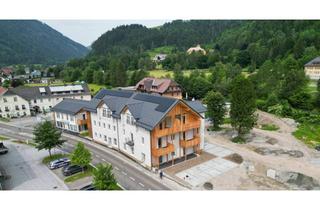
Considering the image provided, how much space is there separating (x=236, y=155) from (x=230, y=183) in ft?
28.2

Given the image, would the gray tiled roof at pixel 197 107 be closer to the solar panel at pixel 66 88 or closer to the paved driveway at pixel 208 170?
the paved driveway at pixel 208 170

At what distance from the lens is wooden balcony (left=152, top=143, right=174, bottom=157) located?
1163 inches

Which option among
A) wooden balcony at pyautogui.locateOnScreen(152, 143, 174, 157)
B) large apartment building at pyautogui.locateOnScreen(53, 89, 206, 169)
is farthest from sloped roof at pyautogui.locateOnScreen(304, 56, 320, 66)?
wooden balcony at pyautogui.locateOnScreen(152, 143, 174, 157)

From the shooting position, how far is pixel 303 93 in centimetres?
5944

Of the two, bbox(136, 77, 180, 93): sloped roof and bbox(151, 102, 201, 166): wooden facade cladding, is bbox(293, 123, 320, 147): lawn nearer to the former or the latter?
bbox(151, 102, 201, 166): wooden facade cladding

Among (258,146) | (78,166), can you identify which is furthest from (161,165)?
(258,146)

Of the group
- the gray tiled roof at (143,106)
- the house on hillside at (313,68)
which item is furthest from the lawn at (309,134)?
the house on hillside at (313,68)

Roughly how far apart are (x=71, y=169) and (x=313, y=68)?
288ft

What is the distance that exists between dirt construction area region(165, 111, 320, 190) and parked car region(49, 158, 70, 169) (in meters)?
14.3

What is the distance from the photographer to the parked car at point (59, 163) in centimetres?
3109

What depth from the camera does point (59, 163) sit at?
31516 millimetres

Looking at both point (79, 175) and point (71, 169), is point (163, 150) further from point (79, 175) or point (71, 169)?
point (71, 169)

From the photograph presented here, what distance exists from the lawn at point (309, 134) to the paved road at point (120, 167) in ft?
96.1

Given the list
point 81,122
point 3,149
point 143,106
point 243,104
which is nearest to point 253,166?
point 243,104
